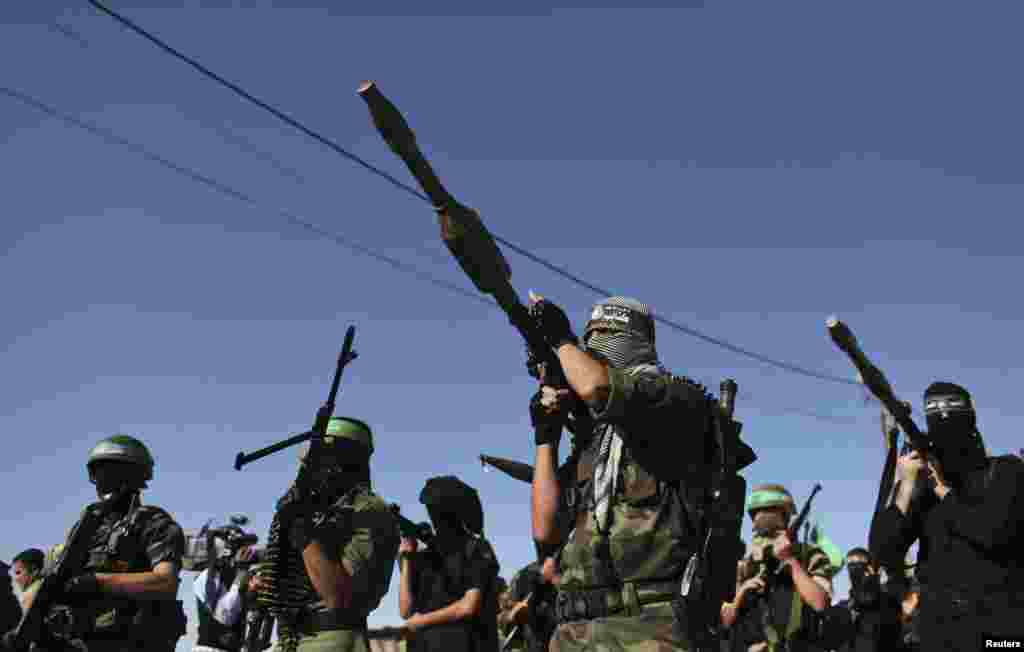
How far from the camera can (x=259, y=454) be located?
5.88m

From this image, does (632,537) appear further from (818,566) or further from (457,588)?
(818,566)

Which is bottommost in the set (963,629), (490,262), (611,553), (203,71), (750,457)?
(963,629)

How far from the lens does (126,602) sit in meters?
6.99

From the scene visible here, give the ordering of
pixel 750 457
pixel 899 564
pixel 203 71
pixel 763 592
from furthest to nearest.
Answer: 1. pixel 203 71
2. pixel 763 592
3. pixel 899 564
4. pixel 750 457

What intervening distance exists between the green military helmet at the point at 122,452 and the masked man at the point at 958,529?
5.01 metres

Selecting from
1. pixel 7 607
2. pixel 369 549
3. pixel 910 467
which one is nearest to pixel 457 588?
pixel 369 549

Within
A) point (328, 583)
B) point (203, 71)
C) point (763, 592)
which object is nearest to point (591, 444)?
point (328, 583)

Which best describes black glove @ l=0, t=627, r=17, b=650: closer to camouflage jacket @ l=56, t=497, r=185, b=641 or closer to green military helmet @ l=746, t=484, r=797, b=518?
camouflage jacket @ l=56, t=497, r=185, b=641

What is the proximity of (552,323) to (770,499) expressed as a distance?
18.7ft

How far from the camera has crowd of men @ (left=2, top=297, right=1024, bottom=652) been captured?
425 cm

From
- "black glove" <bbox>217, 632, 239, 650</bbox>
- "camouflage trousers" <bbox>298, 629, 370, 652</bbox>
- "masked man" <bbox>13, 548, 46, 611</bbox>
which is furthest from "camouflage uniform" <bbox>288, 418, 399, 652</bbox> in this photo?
"masked man" <bbox>13, 548, 46, 611</bbox>

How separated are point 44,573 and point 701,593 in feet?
15.9

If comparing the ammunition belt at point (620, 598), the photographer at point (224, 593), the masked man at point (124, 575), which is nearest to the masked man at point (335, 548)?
the masked man at point (124, 575)

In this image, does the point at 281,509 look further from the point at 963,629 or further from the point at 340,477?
the point at 963,629
